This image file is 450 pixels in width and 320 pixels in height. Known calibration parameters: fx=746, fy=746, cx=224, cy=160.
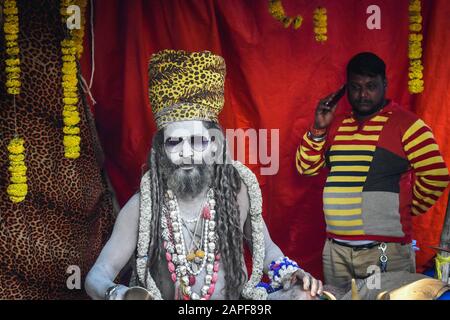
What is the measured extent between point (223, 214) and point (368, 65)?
1.28 metres

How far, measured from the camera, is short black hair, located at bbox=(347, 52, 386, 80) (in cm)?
447

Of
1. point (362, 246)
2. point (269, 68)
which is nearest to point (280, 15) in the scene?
point (269, 68)

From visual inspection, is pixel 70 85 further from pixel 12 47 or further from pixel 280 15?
pixel 280 15

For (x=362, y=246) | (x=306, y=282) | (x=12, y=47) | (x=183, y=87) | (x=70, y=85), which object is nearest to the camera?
(x=306, y=282)

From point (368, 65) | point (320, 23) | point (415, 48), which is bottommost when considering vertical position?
point (368, 65)

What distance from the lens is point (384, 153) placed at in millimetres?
4449

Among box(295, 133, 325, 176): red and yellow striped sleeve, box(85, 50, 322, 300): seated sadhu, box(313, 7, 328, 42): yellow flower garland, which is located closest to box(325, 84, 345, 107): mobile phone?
box(295, 133, 325, 176): red and yellow striped sleeve

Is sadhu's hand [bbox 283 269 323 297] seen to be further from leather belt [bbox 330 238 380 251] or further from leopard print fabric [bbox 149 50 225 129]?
leopard print fabric [bbox 149 50 225 129]

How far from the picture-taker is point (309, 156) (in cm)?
465

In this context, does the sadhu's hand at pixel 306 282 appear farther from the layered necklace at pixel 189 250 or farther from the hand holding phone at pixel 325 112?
the hand holding phone at pixel 325 112

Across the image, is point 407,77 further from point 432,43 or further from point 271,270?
point 271,270

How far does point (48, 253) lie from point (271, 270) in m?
1.31

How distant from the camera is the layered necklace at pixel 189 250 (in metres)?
4.00
